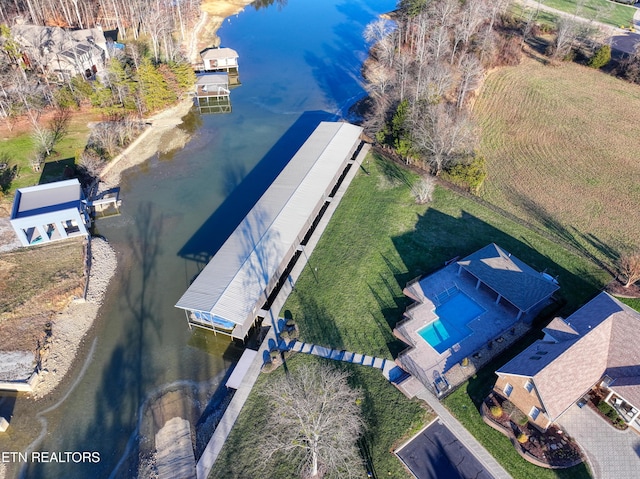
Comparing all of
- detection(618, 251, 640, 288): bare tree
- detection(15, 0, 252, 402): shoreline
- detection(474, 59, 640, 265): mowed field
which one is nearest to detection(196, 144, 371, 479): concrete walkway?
detection(15, 0, 252, 402): shoreline

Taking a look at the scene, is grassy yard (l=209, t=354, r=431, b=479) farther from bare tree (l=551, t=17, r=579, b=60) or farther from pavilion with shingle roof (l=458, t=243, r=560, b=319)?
bare tree (l=551, t=17, r=579, b=60)

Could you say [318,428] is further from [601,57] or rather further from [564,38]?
[564,38]

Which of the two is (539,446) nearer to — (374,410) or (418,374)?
(418,374)

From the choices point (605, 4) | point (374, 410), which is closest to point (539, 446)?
point (374, 410)

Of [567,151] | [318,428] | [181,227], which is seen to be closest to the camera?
[318,428]

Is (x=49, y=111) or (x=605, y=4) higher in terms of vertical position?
(x=605, y=4)

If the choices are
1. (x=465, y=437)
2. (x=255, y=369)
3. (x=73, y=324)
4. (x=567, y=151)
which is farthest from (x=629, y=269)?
(x=73, y=324)

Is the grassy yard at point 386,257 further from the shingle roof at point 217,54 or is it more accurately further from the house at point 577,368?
the shingle roof at point 217,54

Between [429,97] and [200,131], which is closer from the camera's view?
[429,97]
